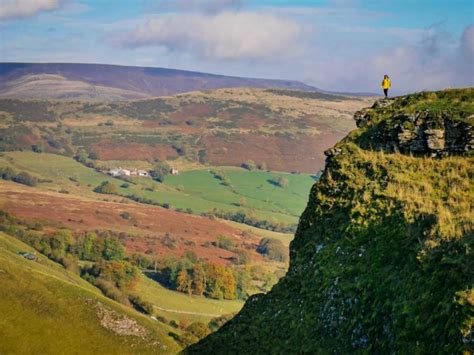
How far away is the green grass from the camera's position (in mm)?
136500

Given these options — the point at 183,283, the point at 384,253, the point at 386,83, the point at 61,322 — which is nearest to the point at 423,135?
the point at 384,253

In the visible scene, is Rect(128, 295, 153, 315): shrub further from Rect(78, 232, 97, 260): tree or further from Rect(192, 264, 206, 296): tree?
Rect(78, 232, 97, 260): tree

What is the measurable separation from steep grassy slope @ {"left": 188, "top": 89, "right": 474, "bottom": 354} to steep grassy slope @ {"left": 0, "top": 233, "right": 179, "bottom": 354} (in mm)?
62770

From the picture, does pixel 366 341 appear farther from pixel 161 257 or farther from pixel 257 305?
pixel 161 257

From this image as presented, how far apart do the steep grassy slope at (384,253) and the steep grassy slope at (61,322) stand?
206ft

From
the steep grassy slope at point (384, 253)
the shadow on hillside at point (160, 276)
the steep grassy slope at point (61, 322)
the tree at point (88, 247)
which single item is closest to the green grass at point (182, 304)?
the shadow on hillside at point (160, 276)

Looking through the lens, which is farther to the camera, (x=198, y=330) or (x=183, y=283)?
(x=183, y=283)

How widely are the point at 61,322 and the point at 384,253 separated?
257 feet

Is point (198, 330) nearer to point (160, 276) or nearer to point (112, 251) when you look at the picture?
point (160, 276)

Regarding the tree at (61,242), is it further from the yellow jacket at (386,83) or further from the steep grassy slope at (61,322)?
the yellow jacket at (386,83)

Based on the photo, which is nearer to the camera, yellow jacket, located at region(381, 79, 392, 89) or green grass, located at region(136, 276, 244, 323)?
yellow jacket, located at region(381, 79, 392, 89)

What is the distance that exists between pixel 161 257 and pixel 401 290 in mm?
175748

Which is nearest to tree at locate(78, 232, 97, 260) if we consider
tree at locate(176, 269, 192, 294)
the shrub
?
tree at locate(176, 269, 192, 294)

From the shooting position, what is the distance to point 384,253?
68.1 ft
